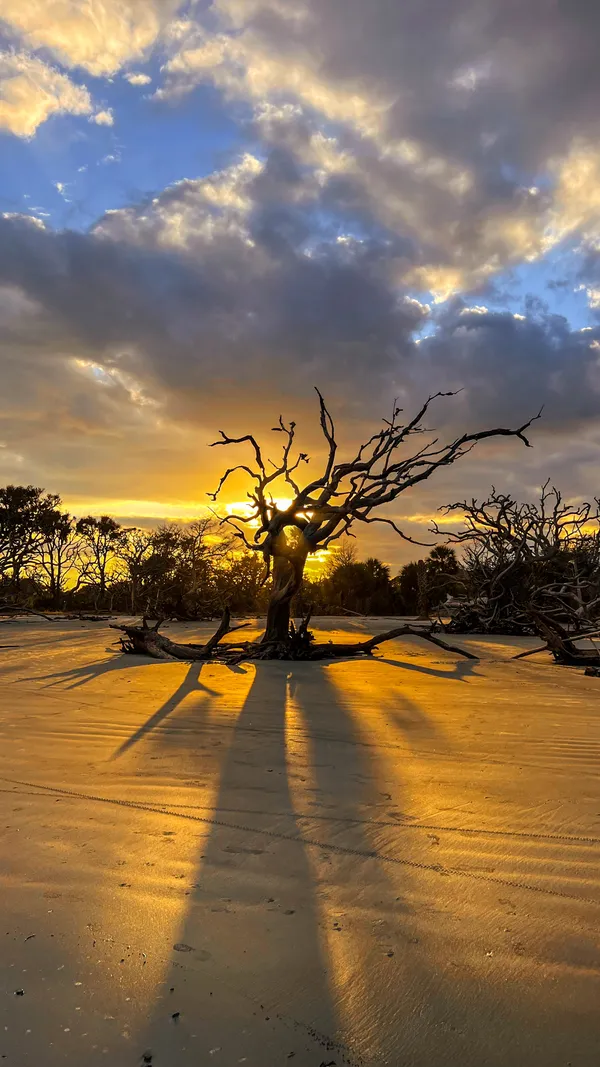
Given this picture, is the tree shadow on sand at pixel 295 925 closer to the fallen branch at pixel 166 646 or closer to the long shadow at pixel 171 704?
the long shadow at pixel 171 704

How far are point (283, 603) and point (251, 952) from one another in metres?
8.83

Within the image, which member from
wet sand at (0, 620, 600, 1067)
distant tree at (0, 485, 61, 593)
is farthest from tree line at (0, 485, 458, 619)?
wet sand at (0, 620, 600, 1067)

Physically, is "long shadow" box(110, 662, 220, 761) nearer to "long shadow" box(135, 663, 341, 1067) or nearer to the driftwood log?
"long shadow" box(135, 663, 341, 1067)

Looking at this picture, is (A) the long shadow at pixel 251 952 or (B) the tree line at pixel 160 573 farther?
(B) the tree line at pixel 160 573

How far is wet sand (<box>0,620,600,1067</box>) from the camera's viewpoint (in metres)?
1.74

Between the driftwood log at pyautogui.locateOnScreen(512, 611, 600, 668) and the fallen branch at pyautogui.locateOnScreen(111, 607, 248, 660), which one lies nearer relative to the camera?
the driftwood log at pyautogui.locateOnScreen(512, 611, 600, 668)

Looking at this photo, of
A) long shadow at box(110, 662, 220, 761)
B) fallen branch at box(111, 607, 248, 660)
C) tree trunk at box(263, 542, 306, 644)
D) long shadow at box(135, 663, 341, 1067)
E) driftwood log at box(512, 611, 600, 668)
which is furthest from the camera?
tree trunk at box(263, 542, 306, 644)

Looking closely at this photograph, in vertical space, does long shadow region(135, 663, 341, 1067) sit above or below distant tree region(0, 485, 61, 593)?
below

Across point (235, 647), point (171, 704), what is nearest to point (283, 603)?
point (235, 647)

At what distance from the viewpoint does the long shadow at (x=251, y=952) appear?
171cm

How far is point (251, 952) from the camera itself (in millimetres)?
2076

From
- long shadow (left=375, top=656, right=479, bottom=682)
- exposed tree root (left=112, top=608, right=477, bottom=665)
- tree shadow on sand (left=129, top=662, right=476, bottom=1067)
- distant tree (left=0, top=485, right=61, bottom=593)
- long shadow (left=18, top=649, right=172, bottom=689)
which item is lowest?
tree shadow on sand (left=129, top=662, right=476, bottom=1067)

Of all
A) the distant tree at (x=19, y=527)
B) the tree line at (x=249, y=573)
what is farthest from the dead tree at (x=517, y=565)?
the distant tree at (x=19, y=527)

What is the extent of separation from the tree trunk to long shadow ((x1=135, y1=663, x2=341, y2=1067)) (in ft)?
23.7
